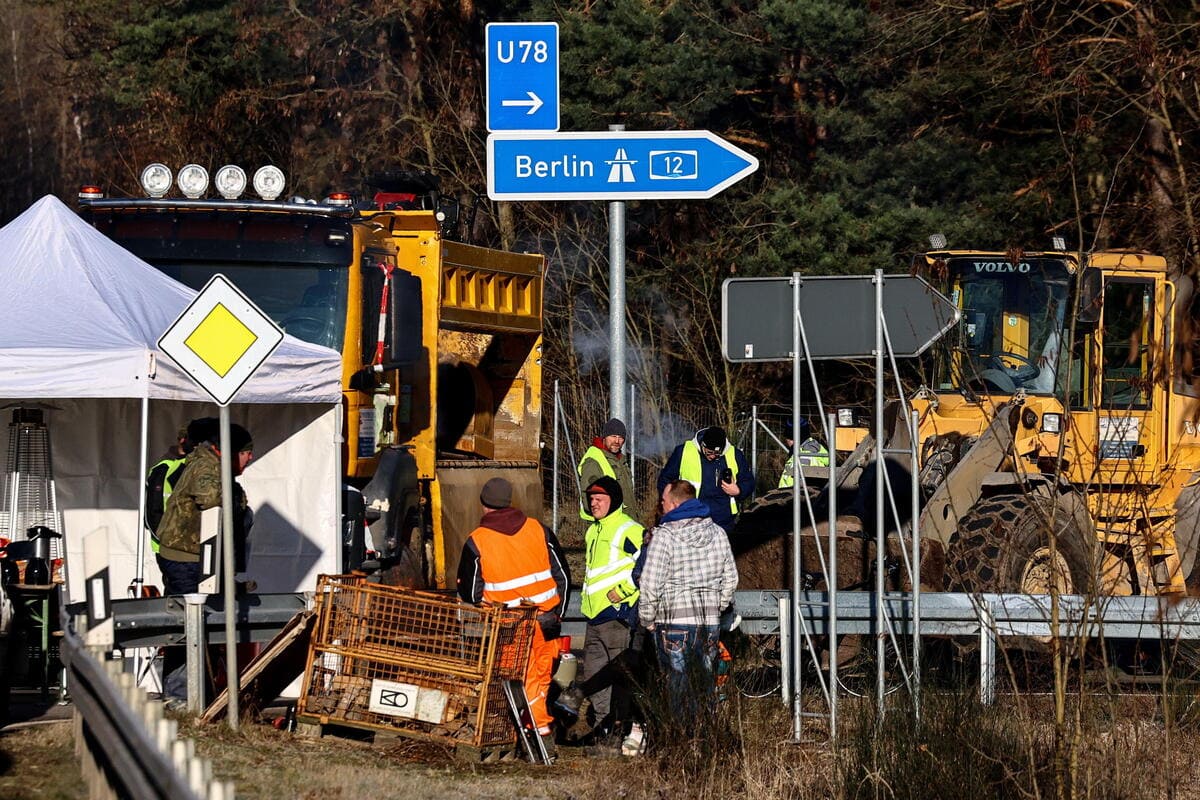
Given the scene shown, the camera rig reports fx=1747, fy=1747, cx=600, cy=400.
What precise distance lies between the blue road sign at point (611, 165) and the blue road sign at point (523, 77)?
135 mm

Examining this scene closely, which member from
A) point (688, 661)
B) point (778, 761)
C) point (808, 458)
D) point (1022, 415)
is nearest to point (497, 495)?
point (688, 661)

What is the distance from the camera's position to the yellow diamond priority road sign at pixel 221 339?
30.3ft

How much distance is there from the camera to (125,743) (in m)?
6.05

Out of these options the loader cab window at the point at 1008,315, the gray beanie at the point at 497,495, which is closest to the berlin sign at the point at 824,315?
the gray beanie at the point at 497,495

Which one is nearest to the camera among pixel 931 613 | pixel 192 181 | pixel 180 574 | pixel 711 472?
pixel 931 613

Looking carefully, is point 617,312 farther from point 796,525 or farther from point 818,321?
point 796,525

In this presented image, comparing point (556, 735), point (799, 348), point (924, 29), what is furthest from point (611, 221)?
point (924, 29)

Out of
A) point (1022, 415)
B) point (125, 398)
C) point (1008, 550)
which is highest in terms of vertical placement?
point (125, 398)

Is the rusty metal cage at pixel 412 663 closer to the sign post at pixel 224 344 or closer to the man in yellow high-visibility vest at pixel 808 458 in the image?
the sign post at pixel 224 344

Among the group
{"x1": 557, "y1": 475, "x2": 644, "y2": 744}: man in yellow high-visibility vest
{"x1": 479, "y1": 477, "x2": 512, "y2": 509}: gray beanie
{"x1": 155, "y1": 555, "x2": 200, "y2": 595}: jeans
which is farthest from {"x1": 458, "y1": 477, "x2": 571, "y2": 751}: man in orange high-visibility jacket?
{"x1": 155, "y1": 555, "x2": 200, "y2": 595}: jeans

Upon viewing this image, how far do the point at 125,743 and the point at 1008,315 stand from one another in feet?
27.2

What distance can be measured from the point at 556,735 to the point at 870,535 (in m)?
3.08

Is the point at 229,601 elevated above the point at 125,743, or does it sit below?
above

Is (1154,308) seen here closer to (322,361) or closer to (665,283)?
(322,361)
